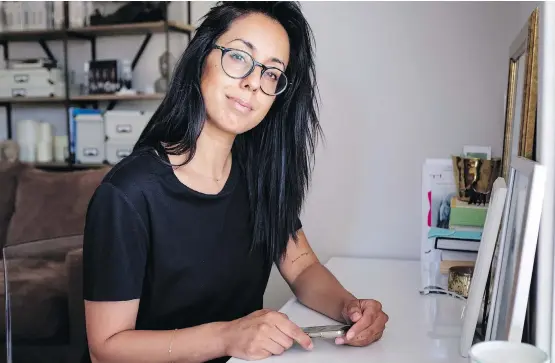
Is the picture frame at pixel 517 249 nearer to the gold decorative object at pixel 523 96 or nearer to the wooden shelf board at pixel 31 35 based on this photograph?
the gold decorative object at pixel 523 96

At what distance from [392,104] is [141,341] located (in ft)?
3.75

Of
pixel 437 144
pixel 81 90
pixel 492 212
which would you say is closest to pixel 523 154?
pixel 492 212

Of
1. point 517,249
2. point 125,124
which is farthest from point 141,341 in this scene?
point 125,124

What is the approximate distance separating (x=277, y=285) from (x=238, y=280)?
68 centimetres

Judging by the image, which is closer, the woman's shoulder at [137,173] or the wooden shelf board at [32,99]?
the woman's shoulder at [137,173]

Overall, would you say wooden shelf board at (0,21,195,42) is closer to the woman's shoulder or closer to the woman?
the woman

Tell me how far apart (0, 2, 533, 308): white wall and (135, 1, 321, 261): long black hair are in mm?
398

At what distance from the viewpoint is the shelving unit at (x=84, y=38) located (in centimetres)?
419

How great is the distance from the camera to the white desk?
43.9 inches

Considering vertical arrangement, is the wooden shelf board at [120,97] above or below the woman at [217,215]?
above

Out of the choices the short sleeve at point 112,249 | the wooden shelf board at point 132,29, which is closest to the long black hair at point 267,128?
the short sleeve at point 112,249

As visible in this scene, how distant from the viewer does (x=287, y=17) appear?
4.55 ft

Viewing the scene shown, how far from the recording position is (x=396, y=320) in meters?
1.32

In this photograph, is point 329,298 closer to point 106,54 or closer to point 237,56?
point 237,56
